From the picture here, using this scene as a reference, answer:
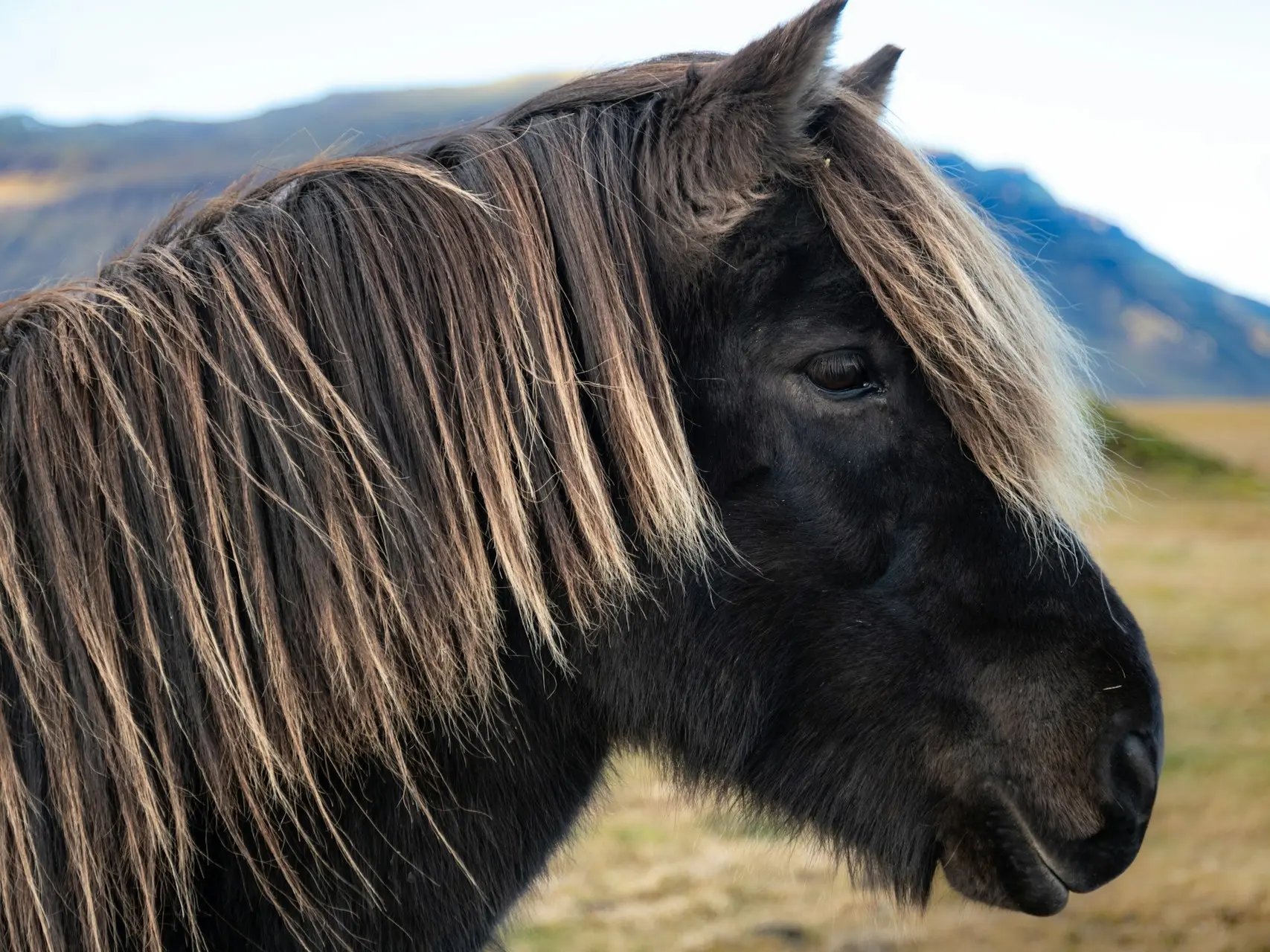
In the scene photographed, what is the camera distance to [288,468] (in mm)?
1670

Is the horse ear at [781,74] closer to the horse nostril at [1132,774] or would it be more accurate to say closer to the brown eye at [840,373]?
the brown eye at [840,373]

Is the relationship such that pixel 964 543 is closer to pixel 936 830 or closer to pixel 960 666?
pixel 960 666

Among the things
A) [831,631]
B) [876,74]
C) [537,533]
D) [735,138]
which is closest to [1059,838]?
[831,631]

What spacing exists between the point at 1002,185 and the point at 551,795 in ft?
7.78

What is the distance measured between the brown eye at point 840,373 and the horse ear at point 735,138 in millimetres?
284

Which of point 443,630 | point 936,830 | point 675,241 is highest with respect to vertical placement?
point 675,241

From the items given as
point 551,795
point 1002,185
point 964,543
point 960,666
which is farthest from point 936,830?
point 1002,185

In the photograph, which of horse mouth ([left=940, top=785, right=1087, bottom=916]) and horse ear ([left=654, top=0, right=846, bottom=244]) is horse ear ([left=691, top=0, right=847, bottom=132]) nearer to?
horse ear ([left=654, top=0, right=846, bottom=244])

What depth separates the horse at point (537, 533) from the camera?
1632 millimetres

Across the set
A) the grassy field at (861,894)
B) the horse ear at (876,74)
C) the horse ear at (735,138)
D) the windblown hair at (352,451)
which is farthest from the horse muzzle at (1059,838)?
the horse ear at (876,74)

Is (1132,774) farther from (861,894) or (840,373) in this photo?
(861,894)

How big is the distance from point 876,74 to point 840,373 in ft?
2.65

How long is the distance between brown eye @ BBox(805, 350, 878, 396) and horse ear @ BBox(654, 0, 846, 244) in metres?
0.28

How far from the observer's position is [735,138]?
182 centimetres
